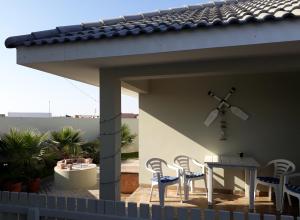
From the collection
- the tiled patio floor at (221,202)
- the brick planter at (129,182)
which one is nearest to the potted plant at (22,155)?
the brick planter at (129,182)

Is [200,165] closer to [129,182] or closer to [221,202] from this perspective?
[221,202]

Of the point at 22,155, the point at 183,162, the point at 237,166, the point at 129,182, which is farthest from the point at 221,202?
the point at 22,155

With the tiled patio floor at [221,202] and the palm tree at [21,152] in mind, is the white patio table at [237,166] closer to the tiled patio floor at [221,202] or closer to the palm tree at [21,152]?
the tiled patio floor at [221,202]

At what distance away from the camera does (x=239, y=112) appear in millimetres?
9852

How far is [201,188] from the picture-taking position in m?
10.0

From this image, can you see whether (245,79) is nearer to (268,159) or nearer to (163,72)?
(268,159)

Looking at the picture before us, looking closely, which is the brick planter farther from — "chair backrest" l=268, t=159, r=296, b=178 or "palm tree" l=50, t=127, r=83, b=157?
"palm tree" l=50, t=127, r=83, b=157

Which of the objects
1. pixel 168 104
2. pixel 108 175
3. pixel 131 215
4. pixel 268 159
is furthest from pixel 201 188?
pixel 131 215

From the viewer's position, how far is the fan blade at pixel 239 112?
9.81 m

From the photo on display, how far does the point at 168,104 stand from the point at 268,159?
3.75m

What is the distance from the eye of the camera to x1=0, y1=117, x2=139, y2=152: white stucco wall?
18852mm

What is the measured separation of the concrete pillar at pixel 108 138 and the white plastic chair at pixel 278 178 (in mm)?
4317

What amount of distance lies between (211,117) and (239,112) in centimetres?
92

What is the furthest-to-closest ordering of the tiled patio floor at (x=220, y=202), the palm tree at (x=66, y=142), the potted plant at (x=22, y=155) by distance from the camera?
the palm tree at (x=66, y=142), the potted plant at (x=22, y=155), the tiled patio floor at (x=220, y=202)
